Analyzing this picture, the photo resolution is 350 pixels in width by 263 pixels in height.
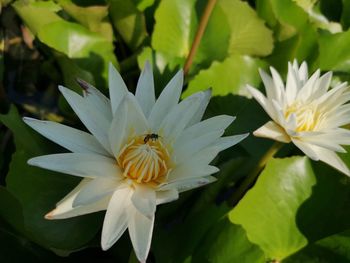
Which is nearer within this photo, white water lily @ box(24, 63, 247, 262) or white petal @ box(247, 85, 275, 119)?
white water lily @ box(24, 63, 247, 262)

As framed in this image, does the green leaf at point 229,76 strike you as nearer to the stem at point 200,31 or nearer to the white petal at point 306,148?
the stem at point 200,31

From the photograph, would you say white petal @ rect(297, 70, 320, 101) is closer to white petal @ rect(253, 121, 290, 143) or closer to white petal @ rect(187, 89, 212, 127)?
white petal @ rect(253, 121, 290, 143)

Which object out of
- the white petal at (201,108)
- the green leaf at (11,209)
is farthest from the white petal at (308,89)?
the green leaf at (11,209)

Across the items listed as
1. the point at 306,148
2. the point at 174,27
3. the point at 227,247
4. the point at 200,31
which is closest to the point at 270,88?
the point at 306,148

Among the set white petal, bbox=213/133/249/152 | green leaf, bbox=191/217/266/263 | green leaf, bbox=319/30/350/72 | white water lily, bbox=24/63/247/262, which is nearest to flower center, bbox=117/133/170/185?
white water lily, bbox=24/63/247/262

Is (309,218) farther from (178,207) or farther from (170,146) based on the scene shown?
(170,146)

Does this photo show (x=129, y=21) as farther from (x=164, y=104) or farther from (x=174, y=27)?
(x=164, y=104)
